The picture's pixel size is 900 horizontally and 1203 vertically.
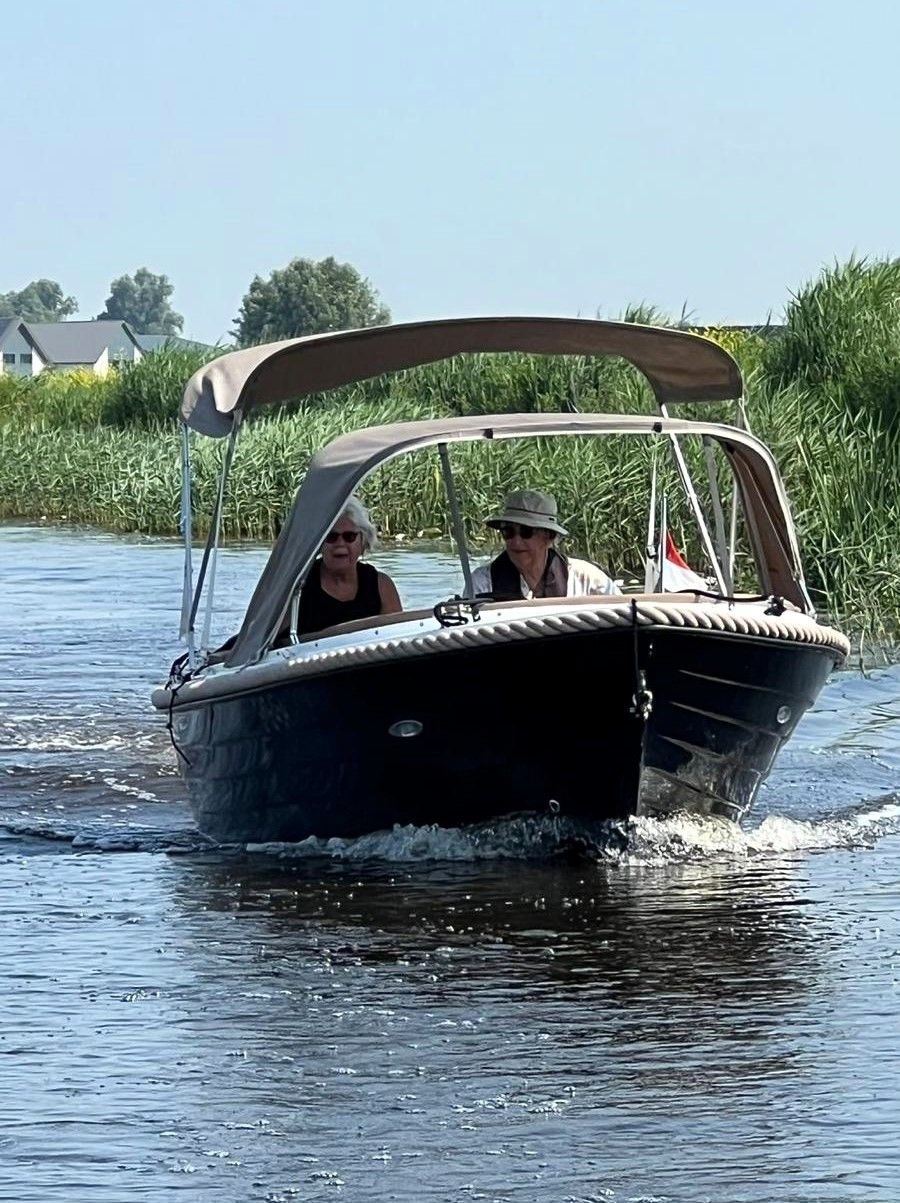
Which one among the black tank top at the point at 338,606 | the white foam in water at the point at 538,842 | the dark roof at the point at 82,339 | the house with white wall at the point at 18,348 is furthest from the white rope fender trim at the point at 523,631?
the dark roof at the point at 82,339

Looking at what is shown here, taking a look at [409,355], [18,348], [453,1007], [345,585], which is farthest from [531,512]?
[18,348]

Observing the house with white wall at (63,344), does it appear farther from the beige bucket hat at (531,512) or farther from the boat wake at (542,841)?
the beige bucket hat at (531,512)

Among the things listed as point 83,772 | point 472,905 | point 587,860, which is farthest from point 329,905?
point 83,772

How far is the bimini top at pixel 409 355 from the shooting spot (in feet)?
32.3

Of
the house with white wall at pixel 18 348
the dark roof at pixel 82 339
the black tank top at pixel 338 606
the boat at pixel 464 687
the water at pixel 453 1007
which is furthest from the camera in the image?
the dark roof at pixel 82 339

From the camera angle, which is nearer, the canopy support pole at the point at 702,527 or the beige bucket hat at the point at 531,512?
the canopy support pole at the point at 702,527

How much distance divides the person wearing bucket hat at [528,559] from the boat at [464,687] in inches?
5.7

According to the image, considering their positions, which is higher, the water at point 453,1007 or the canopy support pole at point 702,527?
the canopy support pole at point 702,527

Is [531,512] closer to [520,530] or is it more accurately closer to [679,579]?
[520,530]

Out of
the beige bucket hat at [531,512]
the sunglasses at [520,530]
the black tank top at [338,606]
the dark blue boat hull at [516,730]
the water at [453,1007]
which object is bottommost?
the water at [453,1007]

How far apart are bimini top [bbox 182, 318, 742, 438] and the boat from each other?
0.07ft

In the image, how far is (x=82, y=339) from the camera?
455 ft

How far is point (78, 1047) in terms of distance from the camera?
22.2 ft

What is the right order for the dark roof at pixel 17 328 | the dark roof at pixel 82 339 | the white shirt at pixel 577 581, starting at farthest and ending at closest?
the dark roof at pixel 82 339 → the dark roof at pixel 17 328 → the white shirt at pixel 577 581
